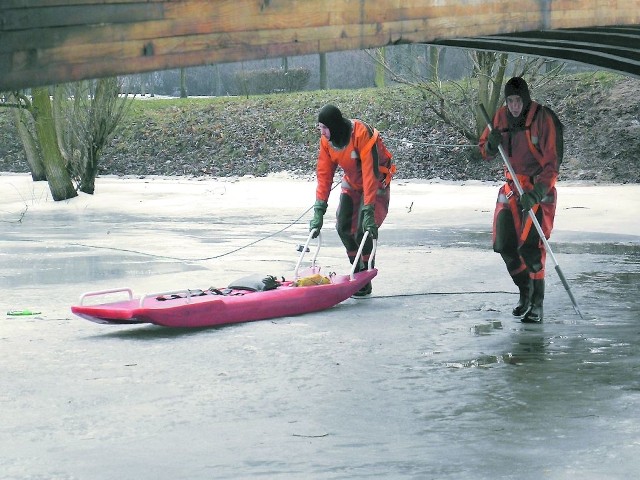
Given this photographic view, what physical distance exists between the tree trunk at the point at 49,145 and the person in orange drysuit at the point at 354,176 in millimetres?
12086

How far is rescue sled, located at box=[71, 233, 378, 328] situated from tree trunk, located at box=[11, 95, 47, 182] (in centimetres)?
1525

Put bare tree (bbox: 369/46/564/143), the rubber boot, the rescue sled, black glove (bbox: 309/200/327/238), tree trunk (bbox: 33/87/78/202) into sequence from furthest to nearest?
bare tree (bbox: 369/46/564/143), tree trunk (bbox: 33/87/78/202), the rubber boot, black glove (bbox: 309/200/327/238), the rescue sled

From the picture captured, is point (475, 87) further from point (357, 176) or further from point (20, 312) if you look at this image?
point (20, 312)

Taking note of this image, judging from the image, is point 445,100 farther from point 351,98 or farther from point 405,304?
point 405,304

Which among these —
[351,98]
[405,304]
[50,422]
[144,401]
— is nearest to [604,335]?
[405,304]

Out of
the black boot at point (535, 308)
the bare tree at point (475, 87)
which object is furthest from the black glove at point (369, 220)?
the bare tree at point (475, 87)

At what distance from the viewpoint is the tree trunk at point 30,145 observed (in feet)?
86.6

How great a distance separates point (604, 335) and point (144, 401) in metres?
3.73

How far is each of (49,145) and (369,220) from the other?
1277 centimetres

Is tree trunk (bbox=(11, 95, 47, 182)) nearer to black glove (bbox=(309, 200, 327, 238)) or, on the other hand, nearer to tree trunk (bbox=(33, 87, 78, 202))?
tree trunk (bbox=(33, 87, 78, 202))

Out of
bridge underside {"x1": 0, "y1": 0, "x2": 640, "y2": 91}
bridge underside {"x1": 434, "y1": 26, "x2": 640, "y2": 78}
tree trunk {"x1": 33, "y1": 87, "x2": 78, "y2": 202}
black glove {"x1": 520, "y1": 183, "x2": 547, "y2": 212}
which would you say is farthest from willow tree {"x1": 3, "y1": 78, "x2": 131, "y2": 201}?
bridge underside {"x1": 0, "y1": 0, "x2": 640, "y2": 91}

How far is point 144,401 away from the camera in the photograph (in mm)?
7953

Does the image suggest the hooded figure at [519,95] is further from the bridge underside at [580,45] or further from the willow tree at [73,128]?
the willow tree at [73,128]

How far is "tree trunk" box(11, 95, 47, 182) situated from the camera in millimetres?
26406
